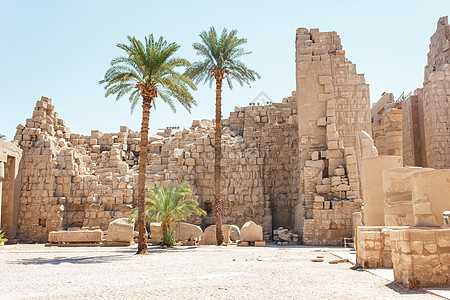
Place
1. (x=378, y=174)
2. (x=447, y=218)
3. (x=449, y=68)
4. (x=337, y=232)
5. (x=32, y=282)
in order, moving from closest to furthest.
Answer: (x=447, y=218), (x=32, y=282), (x=378, y=174), (x=337, y=232), (x=449, y=68)

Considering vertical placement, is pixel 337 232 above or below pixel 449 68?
below

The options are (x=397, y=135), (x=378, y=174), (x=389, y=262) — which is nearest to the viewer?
(x=389, y=262)

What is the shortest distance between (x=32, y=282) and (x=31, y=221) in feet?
54.6

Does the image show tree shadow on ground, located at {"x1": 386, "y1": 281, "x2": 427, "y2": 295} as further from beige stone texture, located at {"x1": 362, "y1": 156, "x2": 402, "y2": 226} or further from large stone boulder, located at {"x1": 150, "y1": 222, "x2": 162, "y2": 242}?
large stone boulder, located at {"x1": 150, "y1": 222, "x2": 162, "y2": 242}

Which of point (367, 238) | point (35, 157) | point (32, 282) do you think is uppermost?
point (35, 157)

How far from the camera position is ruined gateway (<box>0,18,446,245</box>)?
2045 cm

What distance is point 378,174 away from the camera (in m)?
12.2

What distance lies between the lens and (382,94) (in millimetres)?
27719

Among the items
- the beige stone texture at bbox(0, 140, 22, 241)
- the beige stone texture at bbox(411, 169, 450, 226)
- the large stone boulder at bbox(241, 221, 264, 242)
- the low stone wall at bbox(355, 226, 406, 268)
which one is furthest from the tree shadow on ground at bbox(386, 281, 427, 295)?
the beige stone texture at bbox(0, 140, 22, 241)

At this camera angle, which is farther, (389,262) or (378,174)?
(378,174)

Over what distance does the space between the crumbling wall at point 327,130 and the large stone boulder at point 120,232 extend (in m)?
8.13

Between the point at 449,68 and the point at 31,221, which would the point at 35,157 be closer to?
the point at 31,221

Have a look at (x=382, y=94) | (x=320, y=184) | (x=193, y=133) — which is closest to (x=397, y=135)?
(x=382, y=94)

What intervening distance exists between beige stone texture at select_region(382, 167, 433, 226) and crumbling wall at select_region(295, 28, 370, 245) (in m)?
9.45
